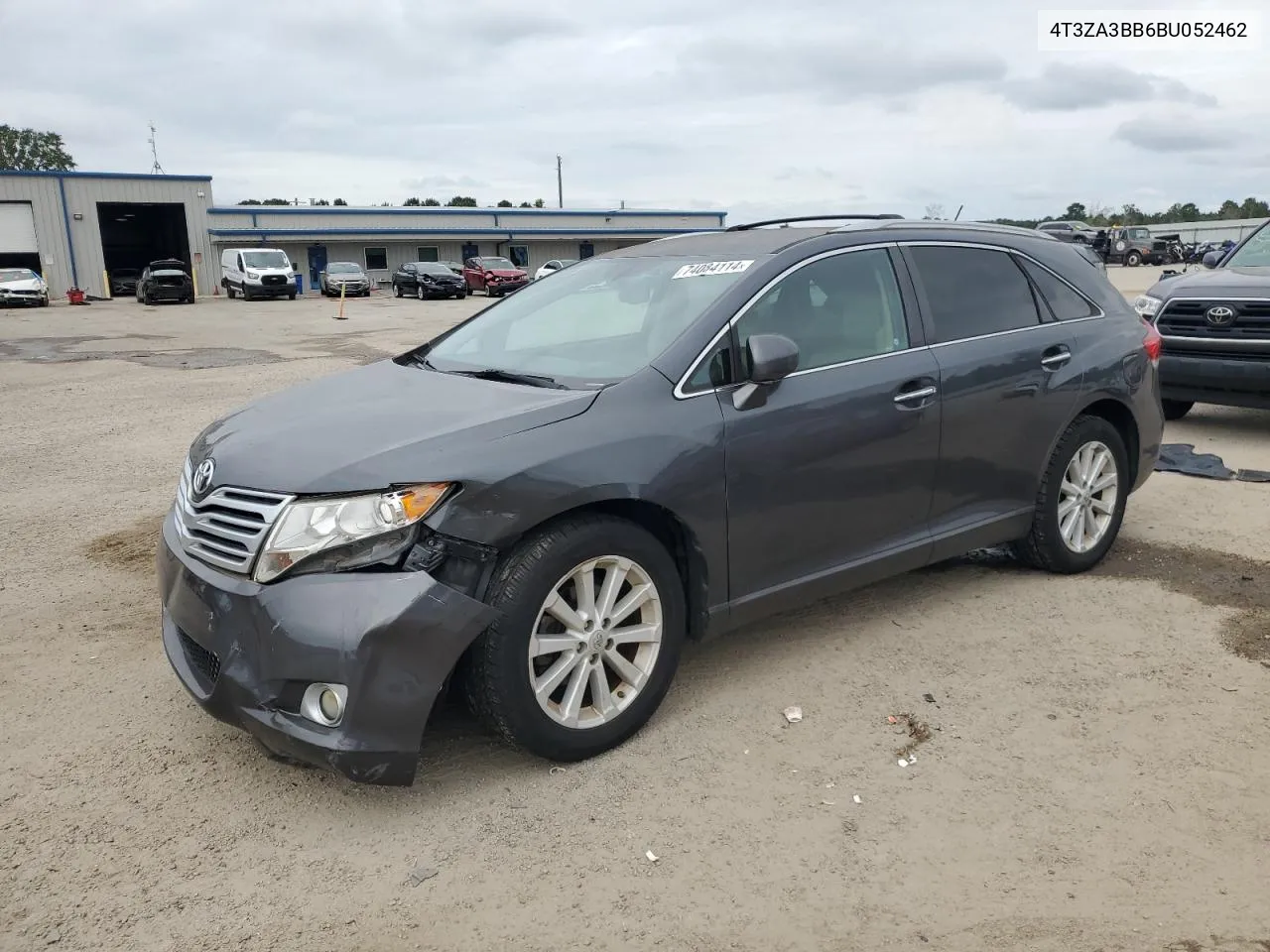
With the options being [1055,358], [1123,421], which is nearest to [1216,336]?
[1123,421]

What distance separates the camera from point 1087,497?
4945 millimetres

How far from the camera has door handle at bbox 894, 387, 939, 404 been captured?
4043mm

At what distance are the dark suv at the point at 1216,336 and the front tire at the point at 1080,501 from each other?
131 inches

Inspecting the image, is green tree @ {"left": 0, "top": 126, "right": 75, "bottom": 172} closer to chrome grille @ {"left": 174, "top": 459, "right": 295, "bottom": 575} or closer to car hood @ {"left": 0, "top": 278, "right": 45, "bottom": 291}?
car hood @ {"left": 0, "top": 278, "right": 45, "bottom": 291}

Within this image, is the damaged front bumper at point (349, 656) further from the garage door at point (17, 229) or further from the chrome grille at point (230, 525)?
the garage door at point (17, 229)

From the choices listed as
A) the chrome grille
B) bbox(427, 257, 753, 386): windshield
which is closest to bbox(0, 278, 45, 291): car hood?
bbox(427, 257, 753, 386): windshield

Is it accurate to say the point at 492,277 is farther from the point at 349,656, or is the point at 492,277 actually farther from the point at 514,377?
the point at 349,656

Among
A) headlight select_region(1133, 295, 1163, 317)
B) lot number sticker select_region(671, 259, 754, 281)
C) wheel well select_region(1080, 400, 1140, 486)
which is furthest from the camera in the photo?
headlight select_region(1133, 295, 1163, 317)

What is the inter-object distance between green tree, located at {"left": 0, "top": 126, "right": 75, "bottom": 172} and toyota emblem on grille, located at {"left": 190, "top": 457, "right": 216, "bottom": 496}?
322 ft

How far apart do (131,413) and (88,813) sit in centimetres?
840

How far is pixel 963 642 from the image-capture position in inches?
167

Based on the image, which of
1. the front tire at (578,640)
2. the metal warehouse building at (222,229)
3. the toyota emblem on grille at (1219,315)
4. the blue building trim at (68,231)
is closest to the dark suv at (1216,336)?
the toyota emblem on grille at (1219,315)

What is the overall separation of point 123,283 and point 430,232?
A: 51.8ft

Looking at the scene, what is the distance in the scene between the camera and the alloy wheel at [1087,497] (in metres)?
4.85
